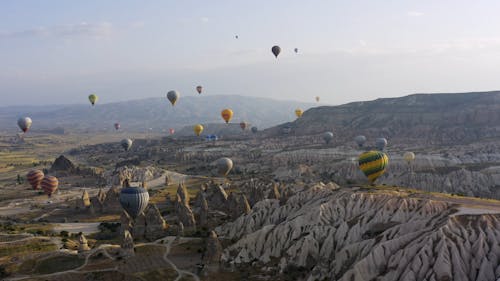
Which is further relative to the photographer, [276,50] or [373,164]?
[276,50]

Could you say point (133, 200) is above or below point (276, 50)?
below

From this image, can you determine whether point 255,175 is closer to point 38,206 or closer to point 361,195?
point 38,206

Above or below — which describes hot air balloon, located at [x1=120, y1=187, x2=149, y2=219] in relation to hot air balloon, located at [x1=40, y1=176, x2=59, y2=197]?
above

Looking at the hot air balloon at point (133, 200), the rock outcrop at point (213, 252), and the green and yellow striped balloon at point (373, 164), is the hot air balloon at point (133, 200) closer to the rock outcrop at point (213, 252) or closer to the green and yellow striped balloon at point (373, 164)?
the rock outcrop at point (213, 252)

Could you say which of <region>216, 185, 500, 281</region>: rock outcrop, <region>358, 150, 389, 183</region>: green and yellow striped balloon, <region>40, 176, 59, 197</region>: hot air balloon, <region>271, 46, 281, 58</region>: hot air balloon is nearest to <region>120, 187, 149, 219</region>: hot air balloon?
<region>216, 185, 500, 281</region>: rock outcrop

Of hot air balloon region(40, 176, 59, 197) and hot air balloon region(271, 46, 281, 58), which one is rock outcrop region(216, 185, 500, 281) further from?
hot air balloon region(271, 46, 281, 58)

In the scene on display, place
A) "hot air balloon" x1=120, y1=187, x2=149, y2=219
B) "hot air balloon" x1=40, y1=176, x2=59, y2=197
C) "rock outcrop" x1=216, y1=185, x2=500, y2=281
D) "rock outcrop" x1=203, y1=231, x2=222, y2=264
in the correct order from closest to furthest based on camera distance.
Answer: "rock outcrop" x1=216, y1=185, x2=500, y2=281, "rock outcrop" x1=203, y1=231, x2=222, y2=264, "hot air balloon" x1=120, y1=187, x2=149, y2=219, "hot air balloon" x1=40, y1=176, x2=59, y2=197

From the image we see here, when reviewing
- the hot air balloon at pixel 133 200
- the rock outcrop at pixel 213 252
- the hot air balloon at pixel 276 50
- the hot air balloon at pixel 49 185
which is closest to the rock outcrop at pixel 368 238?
the rock outcrop at pixel 213 252

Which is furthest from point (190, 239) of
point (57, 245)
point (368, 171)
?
point (368, 171)

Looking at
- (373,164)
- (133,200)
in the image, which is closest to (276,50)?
(373,164)

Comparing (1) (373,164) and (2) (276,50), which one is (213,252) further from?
(2) (276,50)
